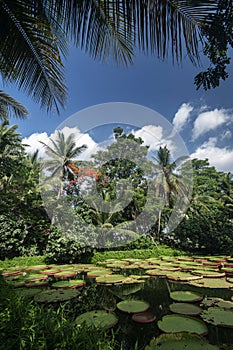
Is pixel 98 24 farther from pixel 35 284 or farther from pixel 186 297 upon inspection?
pixel 35 284

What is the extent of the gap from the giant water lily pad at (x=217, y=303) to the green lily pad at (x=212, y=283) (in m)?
0.85

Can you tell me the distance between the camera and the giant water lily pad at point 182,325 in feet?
8.81

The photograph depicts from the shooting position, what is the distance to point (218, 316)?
308cm

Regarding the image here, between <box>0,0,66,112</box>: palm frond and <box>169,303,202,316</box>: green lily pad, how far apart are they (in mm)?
3623

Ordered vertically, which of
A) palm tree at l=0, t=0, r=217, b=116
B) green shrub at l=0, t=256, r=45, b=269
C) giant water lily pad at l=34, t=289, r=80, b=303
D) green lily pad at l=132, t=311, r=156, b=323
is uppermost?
palm tree at l=0, t=0, r=217, b=116

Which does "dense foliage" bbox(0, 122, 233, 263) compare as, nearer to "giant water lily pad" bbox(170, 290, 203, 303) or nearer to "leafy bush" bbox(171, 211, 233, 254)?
"leafy bush" bbox(171, 211, 233, 254)

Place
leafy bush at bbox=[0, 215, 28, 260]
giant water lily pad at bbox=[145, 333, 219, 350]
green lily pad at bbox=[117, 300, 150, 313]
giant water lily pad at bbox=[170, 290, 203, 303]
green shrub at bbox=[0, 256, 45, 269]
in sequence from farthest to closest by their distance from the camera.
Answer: leafy bush at bbox=[0, 215, 28, 260] < green shrub at bbox=[0, 256, 45, 269] < giant water lily pad at bbox=[170, 290, 203, 303] < green lily pad at bbox=[117, 300, 150, 313] < giant water lily pad at bbox=[145, 333, 219, 350]

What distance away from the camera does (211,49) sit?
75.5 inches

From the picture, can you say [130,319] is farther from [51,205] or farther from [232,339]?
[51,205]

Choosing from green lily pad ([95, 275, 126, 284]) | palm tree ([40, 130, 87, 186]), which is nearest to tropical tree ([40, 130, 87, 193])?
palm tree ([40, 130, 87, 186])

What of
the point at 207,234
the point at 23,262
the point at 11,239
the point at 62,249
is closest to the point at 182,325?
the point at 62,249

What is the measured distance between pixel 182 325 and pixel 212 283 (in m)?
2.53

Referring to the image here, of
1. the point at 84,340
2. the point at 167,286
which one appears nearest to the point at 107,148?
the point at 167,286

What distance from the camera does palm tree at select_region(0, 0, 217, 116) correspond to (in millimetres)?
1854
